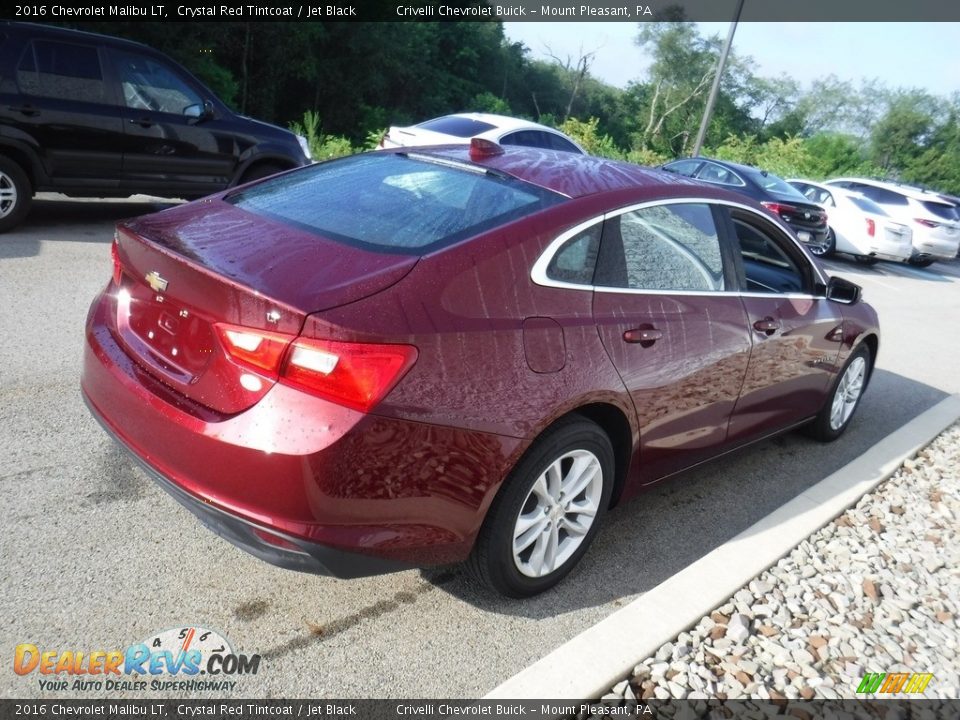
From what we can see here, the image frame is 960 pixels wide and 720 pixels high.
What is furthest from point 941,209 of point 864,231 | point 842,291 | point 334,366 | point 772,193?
point 334,366

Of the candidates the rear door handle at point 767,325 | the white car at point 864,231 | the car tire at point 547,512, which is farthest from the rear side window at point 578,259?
the white car at point 864,231

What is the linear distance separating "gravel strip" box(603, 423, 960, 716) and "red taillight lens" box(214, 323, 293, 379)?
1.49m

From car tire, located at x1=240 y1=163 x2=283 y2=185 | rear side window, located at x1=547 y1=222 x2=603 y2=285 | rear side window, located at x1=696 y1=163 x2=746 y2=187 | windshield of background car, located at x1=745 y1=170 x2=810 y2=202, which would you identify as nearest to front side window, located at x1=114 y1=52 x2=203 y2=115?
car tire, located at x1=240 y1=163 x2=283 y2=185

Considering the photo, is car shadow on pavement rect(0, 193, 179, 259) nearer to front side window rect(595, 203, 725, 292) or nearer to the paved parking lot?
the paved parking lot

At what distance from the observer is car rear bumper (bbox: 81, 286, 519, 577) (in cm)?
231

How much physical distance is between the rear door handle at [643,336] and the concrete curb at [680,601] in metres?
Answer: 0.94

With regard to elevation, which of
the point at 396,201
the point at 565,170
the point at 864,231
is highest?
the point at 565,170

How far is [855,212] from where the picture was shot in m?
16.5

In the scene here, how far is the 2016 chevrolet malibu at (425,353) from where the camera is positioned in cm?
234

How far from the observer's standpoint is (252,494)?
2369 mm

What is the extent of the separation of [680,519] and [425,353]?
→ 2.14 metres

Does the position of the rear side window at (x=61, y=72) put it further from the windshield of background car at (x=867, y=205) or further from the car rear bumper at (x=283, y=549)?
the windshield of background car at (x=867, y=205)

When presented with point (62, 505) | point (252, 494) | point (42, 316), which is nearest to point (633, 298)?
point (252, 494)

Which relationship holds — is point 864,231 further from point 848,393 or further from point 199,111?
point 199,111
